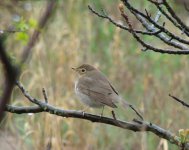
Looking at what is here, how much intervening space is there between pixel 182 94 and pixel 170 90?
147mm

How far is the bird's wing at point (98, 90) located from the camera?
4.59m

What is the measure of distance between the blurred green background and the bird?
55 centimetres

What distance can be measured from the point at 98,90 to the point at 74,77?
1.78 m

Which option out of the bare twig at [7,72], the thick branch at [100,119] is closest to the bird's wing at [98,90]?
the thick branch at [100,119]

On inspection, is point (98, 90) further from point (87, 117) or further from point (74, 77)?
point (87, 117)

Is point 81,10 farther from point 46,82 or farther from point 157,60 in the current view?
point 46,82

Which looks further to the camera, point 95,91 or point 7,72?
point 95,91

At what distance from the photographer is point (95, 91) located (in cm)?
495

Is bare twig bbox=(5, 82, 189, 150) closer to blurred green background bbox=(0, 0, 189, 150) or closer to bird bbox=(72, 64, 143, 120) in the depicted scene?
bird bbox=(72, 64, 143, 120)

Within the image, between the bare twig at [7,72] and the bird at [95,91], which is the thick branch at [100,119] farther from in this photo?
the bare twig at [7,72]

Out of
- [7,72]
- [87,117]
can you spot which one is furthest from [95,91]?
[7,72]

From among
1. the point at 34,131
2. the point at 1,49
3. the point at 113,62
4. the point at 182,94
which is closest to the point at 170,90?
the point at 182,94

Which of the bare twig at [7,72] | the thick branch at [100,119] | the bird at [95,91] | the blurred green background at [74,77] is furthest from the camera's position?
the blurred green background at [74,77]

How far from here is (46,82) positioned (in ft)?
21.1
